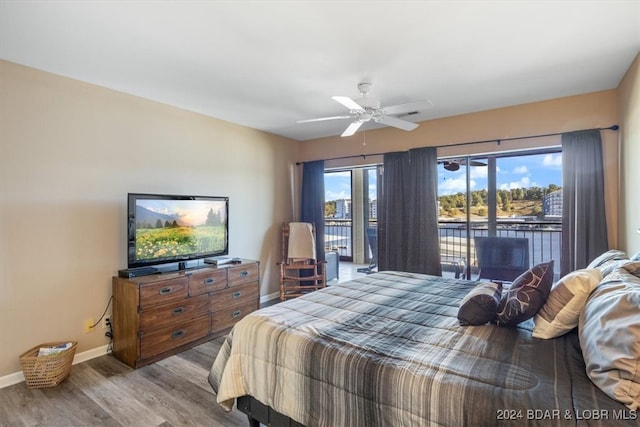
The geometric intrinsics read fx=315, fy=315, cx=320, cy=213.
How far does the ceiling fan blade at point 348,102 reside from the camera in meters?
2.48

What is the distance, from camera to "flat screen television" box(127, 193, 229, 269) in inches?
122

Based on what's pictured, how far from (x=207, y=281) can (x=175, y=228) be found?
67cm

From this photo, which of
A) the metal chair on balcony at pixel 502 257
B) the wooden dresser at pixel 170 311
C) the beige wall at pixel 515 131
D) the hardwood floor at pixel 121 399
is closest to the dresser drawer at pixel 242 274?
the wooden dresser at pixel 170 311

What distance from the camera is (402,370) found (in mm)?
1392

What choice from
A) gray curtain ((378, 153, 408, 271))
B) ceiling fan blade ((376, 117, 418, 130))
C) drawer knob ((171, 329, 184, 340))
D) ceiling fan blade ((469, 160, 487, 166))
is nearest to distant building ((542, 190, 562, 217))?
ceiling fan blade ((469, 160, 487, 166))

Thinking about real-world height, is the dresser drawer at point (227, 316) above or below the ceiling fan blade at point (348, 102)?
below

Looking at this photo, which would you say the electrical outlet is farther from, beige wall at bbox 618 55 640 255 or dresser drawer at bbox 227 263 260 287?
beige wall at bbox 618 55 640 255

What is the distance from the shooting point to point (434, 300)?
2.35 metres

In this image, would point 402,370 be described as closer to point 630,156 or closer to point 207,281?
point 207,281

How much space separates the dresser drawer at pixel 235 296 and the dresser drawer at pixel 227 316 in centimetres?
4

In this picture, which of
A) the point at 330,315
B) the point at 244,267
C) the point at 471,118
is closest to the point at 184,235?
the point at 244,267

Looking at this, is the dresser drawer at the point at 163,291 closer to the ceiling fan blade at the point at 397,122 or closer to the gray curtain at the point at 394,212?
the ceiling fan blade at the point at 397,122

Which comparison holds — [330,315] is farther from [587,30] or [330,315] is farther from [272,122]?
[272,122]

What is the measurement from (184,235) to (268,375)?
2211mm
